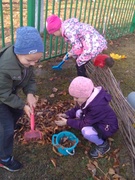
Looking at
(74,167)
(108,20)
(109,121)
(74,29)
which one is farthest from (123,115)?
(108,20)

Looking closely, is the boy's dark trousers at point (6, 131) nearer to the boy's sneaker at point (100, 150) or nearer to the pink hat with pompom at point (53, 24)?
the boy's sneaker at point (100, 150)

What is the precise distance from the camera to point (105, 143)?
266cm

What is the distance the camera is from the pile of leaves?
2748 millimetres

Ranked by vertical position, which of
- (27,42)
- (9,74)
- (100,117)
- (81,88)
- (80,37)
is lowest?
(100,117)

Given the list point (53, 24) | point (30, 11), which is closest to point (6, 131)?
point (53, 24)

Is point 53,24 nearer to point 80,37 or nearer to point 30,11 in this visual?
point 80,37

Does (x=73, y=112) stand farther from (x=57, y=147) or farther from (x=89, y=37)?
(x=89, y=37)

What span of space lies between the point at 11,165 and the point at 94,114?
1025mm

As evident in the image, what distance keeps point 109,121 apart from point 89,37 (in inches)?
60.8

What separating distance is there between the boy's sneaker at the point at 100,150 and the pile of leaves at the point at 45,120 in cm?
50

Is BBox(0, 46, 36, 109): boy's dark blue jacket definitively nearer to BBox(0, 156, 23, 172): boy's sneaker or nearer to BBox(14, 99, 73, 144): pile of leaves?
BBox(0, 156, 23, 172): boy's sneaker

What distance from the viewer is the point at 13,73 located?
2.00 meters

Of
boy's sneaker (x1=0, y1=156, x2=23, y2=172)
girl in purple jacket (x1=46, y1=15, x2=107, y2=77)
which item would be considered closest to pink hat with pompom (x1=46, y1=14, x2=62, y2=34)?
girl in purple jacket (x1=46, y1=15, x2=107, y2=77)

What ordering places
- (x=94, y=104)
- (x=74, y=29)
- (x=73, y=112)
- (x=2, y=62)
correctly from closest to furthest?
(x=2, y=62)
(x=94, y=104)
(x=73, y=112)
(x=74, y=29)
